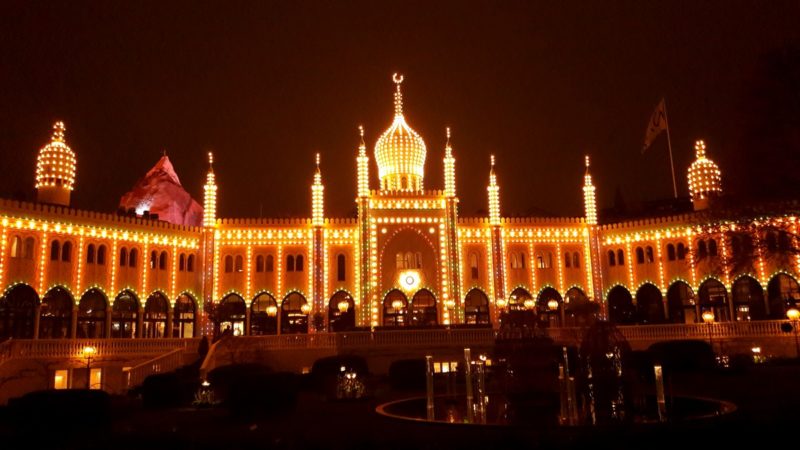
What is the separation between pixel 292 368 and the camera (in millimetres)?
35281

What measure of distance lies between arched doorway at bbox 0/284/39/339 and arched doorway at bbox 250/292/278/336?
13.3m

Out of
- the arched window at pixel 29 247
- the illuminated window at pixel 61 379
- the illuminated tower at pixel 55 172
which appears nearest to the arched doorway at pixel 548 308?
the illuminated window at pixel 61 379

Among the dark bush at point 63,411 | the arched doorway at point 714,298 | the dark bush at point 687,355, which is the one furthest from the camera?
the arched doorway at point 714,298

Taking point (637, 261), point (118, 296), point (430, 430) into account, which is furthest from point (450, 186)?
point (430, 430)

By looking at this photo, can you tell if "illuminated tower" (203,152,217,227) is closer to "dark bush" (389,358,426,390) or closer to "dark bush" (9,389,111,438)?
"dark bush" (389,358,426,390)

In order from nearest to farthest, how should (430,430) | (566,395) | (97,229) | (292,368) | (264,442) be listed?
(264,442)
(430,430)
(566,395)
(292,368)
(97,229)

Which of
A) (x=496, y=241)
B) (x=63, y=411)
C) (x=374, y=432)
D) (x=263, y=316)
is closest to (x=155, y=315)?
(x=263, y=316)

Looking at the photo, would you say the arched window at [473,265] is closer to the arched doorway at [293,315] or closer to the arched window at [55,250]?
the arched doorway at [293,315]

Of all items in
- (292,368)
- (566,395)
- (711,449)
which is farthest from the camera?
(292,368)

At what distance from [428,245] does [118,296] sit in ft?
65.0

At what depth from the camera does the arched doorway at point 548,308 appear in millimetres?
49000

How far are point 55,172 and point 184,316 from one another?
13.0m

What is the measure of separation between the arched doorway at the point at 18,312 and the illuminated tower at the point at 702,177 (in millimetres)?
43428

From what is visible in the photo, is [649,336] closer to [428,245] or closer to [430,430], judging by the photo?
[428,245]
